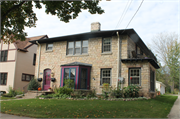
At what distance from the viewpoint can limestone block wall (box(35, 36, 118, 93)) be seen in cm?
1499

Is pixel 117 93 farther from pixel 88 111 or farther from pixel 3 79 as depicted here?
pixel 3 79

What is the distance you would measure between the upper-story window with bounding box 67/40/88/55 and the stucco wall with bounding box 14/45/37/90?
8.42 metres

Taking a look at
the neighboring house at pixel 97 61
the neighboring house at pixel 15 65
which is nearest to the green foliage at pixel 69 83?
the neighboring house at pixel 97 61

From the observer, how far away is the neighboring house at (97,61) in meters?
14.0

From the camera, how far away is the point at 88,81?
604 inches

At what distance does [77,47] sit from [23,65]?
9.63m

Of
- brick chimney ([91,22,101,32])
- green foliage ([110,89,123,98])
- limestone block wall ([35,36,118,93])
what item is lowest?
green foliage ([110,89,123,98])

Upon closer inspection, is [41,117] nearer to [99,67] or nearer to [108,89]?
[108,89]

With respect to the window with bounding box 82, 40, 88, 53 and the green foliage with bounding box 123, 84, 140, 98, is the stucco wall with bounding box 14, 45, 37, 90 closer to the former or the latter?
the window with bounding box 82, 40, 88, 53

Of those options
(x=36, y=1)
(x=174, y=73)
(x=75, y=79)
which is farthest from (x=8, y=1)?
(x=174, y=73)

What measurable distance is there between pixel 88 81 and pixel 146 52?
934 cm

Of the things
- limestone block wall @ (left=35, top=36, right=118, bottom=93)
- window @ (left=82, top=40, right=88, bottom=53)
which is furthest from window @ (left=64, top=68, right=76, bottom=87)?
window @ (left=82, top=40, right=88, bottom=53)

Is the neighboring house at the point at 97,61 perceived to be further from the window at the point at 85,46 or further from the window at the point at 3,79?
the window at the point at 3,79

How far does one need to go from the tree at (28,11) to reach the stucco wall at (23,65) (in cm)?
1332
